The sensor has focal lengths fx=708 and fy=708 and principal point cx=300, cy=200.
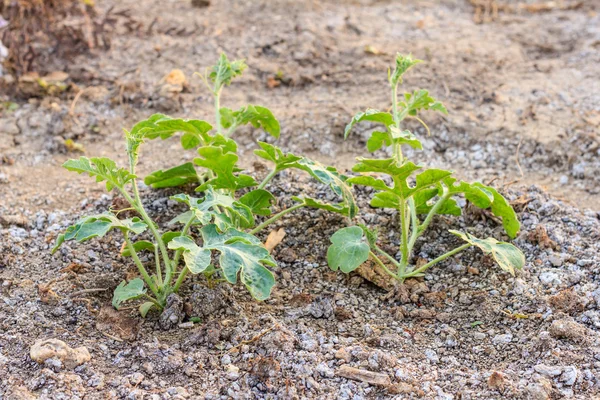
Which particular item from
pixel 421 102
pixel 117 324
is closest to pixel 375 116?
pixel 421 102

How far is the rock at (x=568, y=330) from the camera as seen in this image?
276 cm

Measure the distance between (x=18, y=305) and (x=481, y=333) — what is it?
75.2 inches

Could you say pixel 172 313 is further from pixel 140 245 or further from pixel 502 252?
pixel 502 252

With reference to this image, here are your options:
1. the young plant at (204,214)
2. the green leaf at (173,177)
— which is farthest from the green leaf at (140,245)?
the green leaf at (173,177)

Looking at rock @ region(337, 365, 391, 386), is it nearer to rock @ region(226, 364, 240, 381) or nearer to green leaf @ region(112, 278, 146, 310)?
rock @ region(226, 364, 240, 381)

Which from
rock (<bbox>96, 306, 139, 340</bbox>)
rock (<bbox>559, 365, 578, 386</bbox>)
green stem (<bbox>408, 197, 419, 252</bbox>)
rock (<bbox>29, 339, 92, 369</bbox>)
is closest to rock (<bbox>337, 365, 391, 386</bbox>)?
rock (<bbox>559, 365, 578, 386</bbox>)

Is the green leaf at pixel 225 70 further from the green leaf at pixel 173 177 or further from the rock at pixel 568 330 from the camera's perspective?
the rock at pixel 568 330

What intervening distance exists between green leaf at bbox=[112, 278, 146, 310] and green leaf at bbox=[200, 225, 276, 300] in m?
0.37

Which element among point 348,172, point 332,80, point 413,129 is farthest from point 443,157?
point 332,80

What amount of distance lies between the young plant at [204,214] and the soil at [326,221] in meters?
0.16

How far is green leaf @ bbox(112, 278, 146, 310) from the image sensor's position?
9.14 feet

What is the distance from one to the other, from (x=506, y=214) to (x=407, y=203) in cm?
45

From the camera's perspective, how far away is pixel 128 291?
2.81m

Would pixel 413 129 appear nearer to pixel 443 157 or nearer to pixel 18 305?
pixel 443 157
